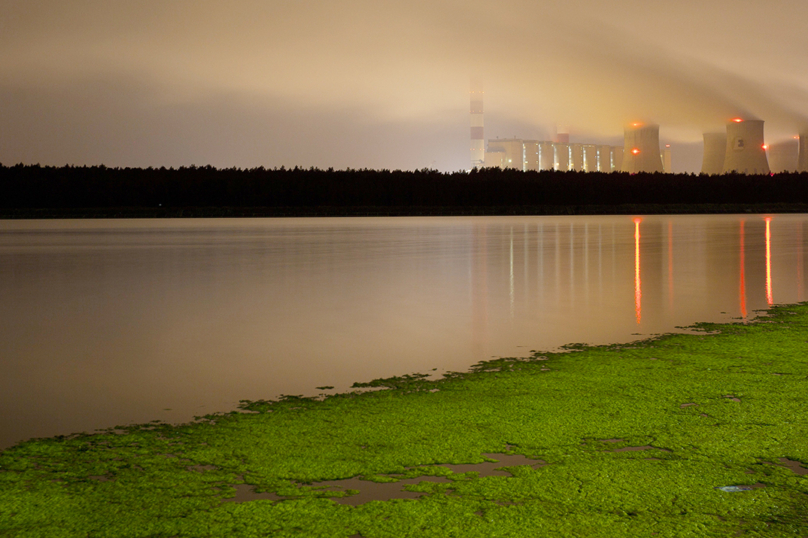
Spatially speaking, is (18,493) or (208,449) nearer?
(18,493)

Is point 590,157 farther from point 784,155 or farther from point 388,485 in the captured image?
point 388,485

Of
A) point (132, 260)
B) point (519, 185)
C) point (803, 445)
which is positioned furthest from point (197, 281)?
point (519, 185)

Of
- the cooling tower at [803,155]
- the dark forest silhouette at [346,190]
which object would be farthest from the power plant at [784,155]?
the dark forest silhouette at [346,190]

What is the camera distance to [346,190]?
4534 cm

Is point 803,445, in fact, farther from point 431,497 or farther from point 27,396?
point 27,396

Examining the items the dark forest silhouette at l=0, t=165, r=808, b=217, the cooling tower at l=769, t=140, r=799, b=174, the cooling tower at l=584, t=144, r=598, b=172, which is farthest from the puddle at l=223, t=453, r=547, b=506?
the cooling tower at l=584, t=144, r=598, b=172

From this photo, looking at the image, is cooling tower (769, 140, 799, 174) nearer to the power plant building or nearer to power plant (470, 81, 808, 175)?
power plant (470, 81, 808, 175)

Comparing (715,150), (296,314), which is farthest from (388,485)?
(715,150)

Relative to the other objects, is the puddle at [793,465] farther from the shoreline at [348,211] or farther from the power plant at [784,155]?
the power plant at [784,155]

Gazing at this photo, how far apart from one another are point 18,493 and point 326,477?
3.31 feet

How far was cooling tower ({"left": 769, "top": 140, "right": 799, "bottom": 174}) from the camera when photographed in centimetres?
8738

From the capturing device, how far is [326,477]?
2.79 m

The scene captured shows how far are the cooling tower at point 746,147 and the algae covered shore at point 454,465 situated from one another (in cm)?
6783

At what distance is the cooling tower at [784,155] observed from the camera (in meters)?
87.4
